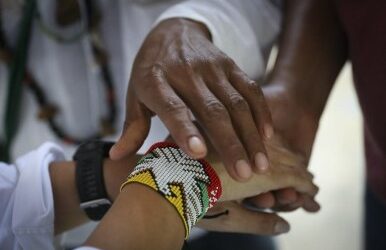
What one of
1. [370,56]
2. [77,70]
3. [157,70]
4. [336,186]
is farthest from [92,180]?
[336,186]

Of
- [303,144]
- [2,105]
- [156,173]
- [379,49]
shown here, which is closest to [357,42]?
[379,49]

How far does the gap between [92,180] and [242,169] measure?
0.76 feet

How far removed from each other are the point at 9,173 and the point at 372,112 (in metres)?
0.47

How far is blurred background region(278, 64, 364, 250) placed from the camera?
1385 mm

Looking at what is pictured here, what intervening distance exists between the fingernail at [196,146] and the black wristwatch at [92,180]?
179mm

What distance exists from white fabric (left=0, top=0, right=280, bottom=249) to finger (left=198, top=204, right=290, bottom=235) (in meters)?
0.13

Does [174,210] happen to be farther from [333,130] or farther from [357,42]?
[333,130]

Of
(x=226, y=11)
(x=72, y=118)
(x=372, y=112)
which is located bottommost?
(x=72, y=118)

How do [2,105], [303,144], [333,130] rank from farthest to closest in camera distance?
[333,130]
[2,105]
[303,144]

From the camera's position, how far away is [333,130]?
5.75ft

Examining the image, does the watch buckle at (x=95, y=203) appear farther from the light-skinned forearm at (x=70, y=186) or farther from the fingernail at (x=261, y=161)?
the fingernail at (x=261, y=161)

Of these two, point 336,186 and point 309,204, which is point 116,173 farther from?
point 336,186

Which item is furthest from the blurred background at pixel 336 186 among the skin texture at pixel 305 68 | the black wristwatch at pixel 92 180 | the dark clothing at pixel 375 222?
the black wristwatch at pixel 92 180

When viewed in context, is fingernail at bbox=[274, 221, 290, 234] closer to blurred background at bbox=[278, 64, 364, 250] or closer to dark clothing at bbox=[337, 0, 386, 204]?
dark clothing at bbox=[337, 0, 386, 204]
